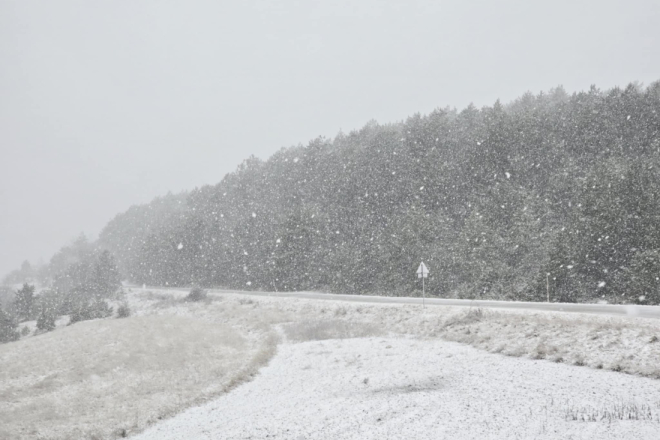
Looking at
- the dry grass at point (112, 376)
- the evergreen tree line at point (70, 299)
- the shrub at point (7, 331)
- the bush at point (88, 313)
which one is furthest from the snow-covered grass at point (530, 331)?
the shrub at point (7, 331)

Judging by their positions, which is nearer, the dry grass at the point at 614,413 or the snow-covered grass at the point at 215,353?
the dry grass at the point at 614,413

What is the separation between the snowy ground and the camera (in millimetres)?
9305

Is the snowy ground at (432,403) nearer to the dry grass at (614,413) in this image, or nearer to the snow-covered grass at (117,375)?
the dry grass at (614,413)

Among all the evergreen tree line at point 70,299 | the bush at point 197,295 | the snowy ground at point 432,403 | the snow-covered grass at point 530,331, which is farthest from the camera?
the evergreen tree line at point 70,299

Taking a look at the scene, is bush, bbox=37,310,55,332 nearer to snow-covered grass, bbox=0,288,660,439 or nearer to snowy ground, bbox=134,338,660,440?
snow-covered grass, bbox=0,288,660,439

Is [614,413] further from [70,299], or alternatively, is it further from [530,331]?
[70,299]

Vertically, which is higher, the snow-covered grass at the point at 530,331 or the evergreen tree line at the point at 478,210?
the evergreen tree line at the point at 478,210

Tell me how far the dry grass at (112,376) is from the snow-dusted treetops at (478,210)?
69.7ft

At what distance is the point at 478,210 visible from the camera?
4275 cm

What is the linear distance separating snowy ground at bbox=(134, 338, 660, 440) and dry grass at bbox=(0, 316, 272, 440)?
2.05 metres

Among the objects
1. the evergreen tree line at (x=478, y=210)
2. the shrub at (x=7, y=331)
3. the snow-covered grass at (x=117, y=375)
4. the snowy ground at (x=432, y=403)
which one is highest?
the evergreen tree line at (x=478, y=210)

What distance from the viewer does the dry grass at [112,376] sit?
15.2m

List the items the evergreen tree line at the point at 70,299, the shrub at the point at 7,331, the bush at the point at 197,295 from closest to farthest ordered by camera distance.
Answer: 1. the shrub at the point at 7,331
2. the bush at the point at 197,295
3. the evergreen tree line at the point at 70,299

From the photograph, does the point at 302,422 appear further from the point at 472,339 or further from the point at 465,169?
the point at 465,169
